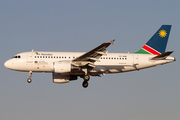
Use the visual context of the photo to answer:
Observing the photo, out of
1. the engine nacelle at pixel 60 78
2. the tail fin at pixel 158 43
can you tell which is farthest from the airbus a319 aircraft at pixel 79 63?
the tail fin at pixel 158 43

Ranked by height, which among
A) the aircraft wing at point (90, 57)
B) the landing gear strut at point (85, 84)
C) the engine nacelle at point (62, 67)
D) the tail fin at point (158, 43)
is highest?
the tail fin at point (158, 43)

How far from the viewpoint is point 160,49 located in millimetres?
46125

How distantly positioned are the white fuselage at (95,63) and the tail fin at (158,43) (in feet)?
6.78

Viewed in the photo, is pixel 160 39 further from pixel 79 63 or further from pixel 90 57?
pixel 79 63

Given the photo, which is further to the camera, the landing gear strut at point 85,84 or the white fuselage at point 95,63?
the landing gear strut at point 85,84

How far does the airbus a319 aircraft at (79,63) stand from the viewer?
134 ft

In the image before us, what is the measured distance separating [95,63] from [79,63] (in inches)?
113

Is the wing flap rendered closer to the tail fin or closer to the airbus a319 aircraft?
the airbus a319 aircraft

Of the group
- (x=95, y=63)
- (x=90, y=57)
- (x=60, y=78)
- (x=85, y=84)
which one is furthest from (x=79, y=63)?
(x=60, y=78)

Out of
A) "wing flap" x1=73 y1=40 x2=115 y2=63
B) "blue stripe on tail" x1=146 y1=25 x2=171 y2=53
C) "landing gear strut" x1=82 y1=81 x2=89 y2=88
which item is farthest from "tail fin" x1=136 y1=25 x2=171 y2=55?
"landing gear strut" x1=82 y1=81 x2=89 y2=88

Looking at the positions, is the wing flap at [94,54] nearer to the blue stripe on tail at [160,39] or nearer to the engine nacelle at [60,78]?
the engine nacelle at [60,78]

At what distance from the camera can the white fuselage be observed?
139 feet

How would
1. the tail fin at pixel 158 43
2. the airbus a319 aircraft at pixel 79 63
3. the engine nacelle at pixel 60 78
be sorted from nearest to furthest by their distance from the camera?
the airbus a319 aircraft at pixel 79 63 < the engine nacelle at pixel 60 78 < the tail fin at pixel 158 43

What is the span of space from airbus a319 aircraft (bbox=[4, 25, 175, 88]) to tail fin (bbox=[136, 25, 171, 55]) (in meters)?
0.99
